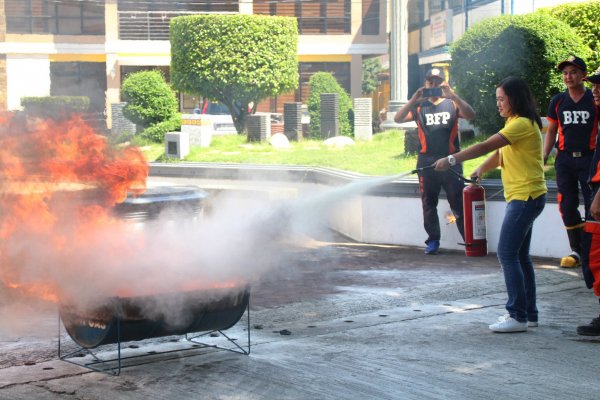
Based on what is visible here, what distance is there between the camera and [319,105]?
27.3m

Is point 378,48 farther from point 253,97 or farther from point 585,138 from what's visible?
point 585,138

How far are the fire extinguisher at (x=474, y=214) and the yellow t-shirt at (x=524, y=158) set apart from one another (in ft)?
7.37

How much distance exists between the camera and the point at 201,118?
23.2 metres

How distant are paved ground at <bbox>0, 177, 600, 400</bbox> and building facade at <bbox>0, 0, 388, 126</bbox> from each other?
32994 millimetres

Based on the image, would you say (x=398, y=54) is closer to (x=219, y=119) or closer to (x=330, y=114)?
(x=330, y=114)

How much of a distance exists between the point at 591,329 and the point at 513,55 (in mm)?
7312

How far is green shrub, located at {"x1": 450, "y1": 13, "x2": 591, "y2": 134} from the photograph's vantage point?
13.4 metres

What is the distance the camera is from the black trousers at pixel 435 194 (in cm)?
1105

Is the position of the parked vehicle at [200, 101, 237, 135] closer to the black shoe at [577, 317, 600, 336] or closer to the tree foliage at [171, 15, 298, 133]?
the tree foliage at [171, 15, 298, 133]

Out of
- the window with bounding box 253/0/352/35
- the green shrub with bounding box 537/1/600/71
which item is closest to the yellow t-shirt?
the green shrub with bounding box 537/1/600/71

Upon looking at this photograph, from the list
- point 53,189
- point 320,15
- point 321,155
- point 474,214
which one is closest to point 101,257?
point 53,189

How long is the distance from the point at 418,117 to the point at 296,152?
347 inches

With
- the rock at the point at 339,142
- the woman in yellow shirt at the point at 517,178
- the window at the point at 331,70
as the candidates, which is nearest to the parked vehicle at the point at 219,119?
the rock at the point at 339,142

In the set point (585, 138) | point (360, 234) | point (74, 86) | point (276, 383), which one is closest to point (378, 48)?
point (74, 86)
